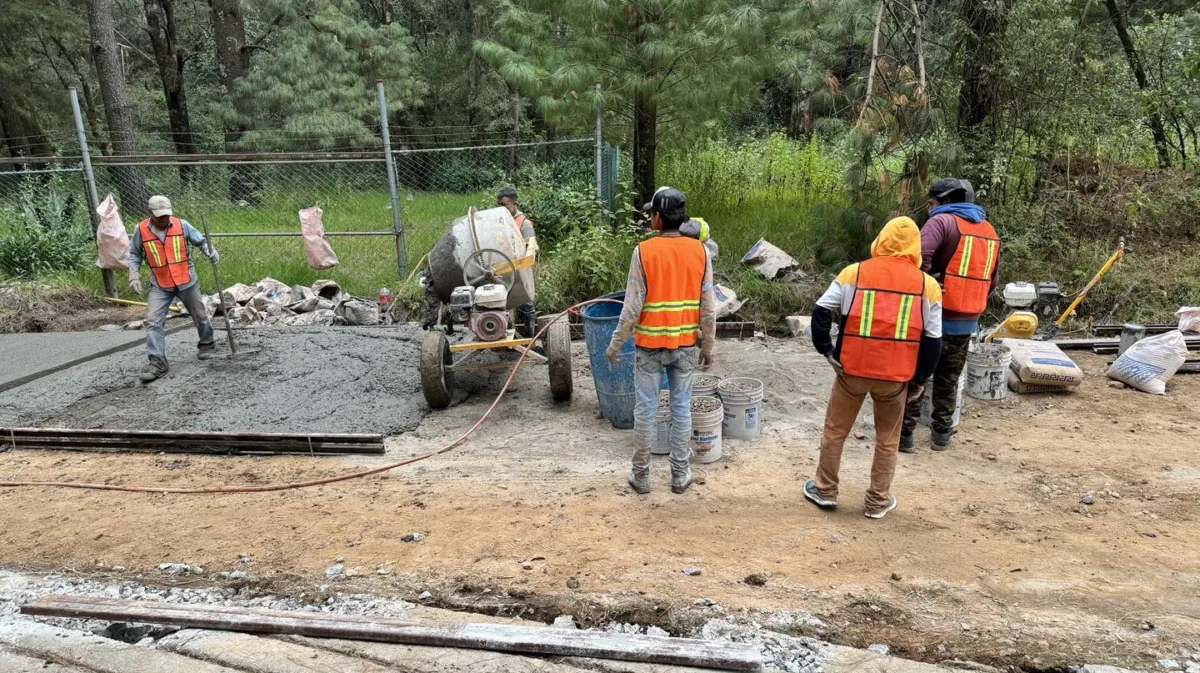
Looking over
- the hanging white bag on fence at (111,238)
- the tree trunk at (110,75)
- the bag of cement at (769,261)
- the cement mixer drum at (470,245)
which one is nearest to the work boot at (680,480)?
the cement mixer drum at (470,245)

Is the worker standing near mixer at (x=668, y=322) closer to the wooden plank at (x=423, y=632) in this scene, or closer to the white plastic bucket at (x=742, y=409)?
the white plastic bucket at (x=742, y=409)

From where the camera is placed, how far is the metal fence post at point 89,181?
8.88 metres

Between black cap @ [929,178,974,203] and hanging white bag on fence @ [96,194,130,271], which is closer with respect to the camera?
black cap @ [929,178,974,203]

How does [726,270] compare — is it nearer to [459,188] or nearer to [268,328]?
[268,328]

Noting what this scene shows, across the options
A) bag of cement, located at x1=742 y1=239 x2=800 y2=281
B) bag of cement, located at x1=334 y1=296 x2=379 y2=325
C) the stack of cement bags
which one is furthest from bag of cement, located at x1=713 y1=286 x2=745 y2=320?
bag of cement, located at x1=334 y1=296 x2=379 y2=325

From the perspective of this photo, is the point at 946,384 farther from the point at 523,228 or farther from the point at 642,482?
the point at 523,228

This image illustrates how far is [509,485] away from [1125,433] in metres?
4.52

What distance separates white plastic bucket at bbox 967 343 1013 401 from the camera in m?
5.81

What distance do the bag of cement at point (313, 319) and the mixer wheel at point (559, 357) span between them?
4.12 metres

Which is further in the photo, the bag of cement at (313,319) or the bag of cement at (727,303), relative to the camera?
the bag of cement at (313,319)

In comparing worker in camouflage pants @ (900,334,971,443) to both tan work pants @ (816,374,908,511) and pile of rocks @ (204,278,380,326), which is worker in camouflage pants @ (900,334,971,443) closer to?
tan work pants @ (816,374,908,511)

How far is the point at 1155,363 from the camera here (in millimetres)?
5953

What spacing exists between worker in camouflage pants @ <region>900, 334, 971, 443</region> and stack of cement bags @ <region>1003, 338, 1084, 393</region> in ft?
4.26

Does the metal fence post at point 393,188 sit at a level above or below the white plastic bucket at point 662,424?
above
